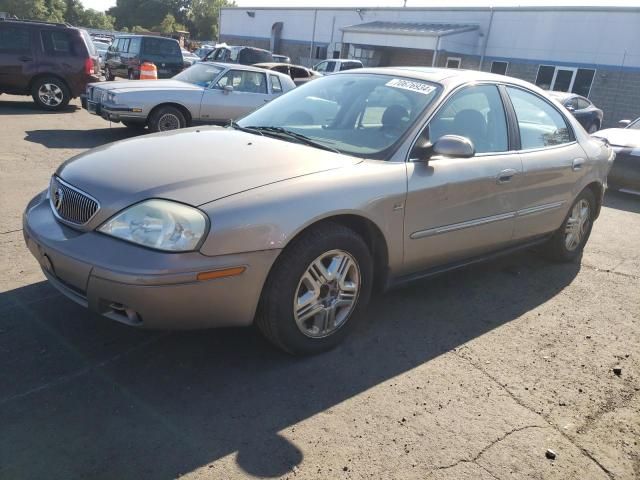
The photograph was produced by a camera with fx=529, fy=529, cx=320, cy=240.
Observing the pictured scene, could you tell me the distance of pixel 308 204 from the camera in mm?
2740

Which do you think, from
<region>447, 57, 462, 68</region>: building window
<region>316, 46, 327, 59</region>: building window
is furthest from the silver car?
<region>316, 46, 327, 59</region>: building window

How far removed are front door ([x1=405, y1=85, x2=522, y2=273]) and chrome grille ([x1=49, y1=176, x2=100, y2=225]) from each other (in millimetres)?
1779

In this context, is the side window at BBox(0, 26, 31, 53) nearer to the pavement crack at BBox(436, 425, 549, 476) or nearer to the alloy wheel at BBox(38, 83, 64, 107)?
the alloy wheel at BBox(38, 83, 64, 107)

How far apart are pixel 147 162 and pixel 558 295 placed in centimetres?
337

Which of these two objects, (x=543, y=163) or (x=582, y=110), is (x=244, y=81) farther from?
(x=582, y=110)

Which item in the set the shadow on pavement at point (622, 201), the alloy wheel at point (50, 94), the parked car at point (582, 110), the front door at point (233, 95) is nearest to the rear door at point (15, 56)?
the alloy wheel at point (50, 94)

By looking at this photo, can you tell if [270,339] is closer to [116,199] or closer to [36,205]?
[116,199]

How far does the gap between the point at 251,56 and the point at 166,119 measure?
1161 centimetres

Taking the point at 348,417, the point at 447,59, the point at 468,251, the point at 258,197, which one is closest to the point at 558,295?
the point at 468,251

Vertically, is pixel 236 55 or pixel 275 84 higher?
pixel 236 55

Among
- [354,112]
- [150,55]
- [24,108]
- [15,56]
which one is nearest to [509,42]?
[150,55]

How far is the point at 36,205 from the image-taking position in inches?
123

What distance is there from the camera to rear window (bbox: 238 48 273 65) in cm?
1925

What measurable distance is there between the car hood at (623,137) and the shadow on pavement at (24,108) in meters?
10.9
